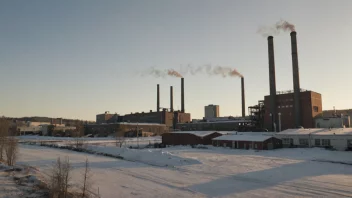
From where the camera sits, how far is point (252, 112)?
85.4 m

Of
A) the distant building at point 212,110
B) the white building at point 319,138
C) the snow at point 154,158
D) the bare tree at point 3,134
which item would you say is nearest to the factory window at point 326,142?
the white building at point 319,138

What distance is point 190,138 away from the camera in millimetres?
66750

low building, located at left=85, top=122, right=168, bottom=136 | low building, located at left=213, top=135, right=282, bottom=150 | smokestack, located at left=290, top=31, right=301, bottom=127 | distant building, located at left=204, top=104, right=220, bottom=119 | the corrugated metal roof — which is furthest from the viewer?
distant building, located at left=204, top=104, right=220, bottom=119

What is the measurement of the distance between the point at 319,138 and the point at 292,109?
22183 millimetres

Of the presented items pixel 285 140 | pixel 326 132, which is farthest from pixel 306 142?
pixel 285 140

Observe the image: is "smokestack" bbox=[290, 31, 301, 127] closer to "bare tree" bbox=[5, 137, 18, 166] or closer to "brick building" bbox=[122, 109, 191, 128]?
"bare tree" bbox=[5, 137, 18, 166]

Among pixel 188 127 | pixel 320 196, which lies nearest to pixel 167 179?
pixel 320 196

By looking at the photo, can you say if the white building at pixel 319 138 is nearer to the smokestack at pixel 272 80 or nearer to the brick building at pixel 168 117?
the smokestack at pixel 272 80

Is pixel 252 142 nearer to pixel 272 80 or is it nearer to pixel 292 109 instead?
pixel 292 109

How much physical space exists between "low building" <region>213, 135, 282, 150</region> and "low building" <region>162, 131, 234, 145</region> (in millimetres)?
5567

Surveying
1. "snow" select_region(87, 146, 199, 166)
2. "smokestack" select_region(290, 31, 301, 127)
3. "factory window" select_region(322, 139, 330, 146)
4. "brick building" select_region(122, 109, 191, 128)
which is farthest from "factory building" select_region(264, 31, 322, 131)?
"brick building" select_region(122, 109, 191, 128)

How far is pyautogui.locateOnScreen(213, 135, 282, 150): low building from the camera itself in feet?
175

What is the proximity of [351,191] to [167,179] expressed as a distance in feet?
44.6

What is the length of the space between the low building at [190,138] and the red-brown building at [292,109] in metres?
17.0
